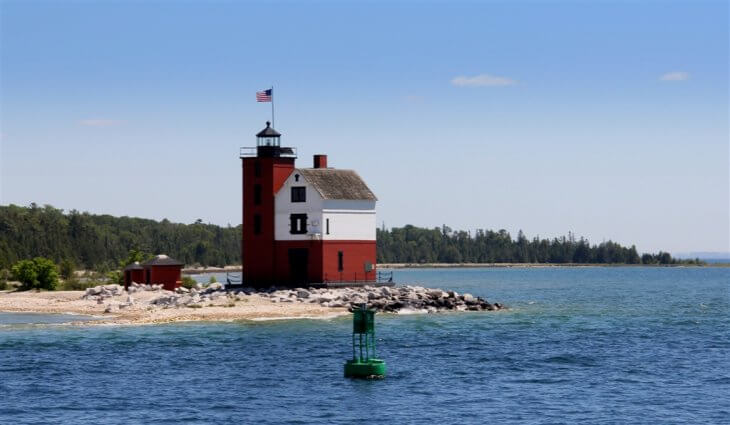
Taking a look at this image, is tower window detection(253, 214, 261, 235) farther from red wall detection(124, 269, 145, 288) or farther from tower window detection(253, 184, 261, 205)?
red wall detection(124, 269, 145, 288)

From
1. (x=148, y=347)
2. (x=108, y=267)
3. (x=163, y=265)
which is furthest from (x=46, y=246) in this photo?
(x=148, y=347)

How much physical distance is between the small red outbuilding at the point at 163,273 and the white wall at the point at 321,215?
10.4m

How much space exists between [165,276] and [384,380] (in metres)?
42.8

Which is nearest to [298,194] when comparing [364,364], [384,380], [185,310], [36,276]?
[185,310]

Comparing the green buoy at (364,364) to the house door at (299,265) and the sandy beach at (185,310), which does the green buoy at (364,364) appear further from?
the house door at (299,265)

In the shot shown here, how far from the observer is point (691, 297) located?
10625 centimetres

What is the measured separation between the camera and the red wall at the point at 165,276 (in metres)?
81.4

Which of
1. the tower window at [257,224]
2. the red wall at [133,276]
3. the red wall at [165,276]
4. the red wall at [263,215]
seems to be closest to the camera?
the red wall at [263,215]

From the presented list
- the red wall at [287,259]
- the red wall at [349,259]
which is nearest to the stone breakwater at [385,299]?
the red wall at [349,259]

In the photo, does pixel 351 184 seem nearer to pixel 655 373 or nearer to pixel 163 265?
pixel 163 265

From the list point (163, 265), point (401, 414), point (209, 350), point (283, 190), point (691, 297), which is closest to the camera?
point (401, 414)

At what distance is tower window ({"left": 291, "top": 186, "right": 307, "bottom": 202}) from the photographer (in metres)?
74.6

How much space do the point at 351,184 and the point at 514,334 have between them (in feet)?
73.3

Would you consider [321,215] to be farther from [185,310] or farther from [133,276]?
[133,276]
